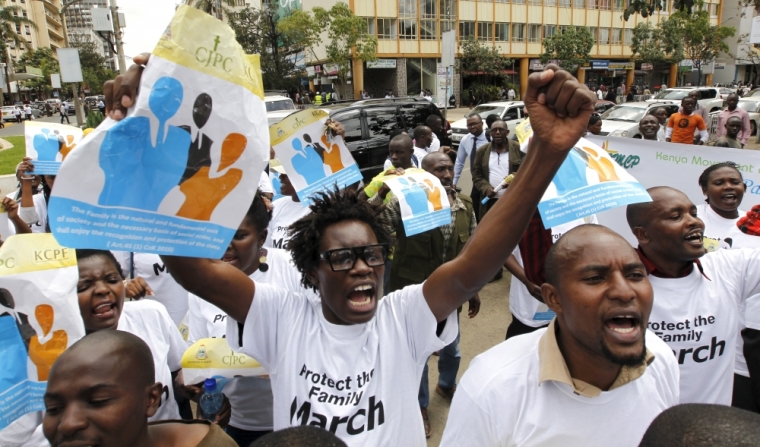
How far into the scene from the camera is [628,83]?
49.5 m

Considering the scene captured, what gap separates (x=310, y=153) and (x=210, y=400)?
224 cm

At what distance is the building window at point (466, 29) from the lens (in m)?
40.5

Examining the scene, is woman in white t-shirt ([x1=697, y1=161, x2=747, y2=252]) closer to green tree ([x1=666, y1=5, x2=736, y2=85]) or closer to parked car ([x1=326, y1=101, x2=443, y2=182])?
Result: parked car ([x1=326, y1=101, x2=443, y2=182])

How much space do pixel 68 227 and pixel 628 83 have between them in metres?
56.8

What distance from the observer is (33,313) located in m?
1.82

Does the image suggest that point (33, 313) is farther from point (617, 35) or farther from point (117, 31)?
point (617, 35)

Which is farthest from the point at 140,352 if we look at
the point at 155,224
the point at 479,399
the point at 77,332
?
the point at 479,399

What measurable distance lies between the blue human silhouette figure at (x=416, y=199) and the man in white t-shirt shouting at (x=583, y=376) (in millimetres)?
1710

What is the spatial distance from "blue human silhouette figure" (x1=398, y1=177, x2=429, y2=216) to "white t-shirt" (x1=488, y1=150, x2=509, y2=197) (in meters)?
2.79

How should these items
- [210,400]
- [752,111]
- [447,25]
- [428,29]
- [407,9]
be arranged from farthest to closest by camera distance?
[447,25], [428,29], [407,9], [752,111], [210,400]

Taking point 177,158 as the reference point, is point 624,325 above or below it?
below

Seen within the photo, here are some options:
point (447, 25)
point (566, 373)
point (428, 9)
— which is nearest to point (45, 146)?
point (566, 373)

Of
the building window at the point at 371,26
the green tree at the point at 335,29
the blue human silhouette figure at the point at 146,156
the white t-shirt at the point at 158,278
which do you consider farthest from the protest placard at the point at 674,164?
the building window at the point at 371,26

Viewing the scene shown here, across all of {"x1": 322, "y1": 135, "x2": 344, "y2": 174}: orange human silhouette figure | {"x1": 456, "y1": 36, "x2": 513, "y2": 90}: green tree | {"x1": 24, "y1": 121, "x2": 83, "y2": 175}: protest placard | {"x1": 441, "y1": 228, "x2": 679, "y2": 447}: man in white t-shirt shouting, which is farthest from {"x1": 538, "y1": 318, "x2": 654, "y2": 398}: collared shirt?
{"x1": 456, "y1": 36, "x2": 513, "y2": 90}: green tree
